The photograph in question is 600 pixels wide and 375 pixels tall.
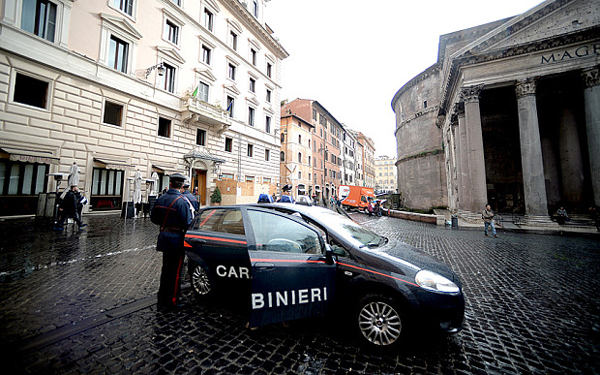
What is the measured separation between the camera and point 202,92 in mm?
18781

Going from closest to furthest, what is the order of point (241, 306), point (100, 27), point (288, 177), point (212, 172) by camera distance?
point (241, 306)
point (100, 27)
point (212, 172)
point (288, 177)

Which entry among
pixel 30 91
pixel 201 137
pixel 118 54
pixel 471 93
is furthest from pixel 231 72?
pixel 471 93

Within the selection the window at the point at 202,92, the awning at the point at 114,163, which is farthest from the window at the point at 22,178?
the window at the point at 202,92

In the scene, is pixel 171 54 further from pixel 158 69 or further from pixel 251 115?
pixel 251 115

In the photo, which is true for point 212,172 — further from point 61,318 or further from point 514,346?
point 514,346

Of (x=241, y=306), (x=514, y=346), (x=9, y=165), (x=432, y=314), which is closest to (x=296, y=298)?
(x=241, y=306)

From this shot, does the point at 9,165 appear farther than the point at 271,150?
No

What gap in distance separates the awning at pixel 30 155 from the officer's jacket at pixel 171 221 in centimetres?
1202

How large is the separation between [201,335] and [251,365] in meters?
0.84

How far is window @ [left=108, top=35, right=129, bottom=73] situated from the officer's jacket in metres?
15.4

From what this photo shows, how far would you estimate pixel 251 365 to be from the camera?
2.21 metres

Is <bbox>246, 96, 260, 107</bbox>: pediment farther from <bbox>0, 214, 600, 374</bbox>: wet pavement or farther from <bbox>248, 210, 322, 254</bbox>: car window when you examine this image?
<bbox>248, 210, 322, 254</bbox>: car window

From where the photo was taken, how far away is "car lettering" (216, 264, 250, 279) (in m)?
2.94

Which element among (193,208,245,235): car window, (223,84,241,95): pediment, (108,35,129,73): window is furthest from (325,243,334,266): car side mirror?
(223,84,241,95): pediment
